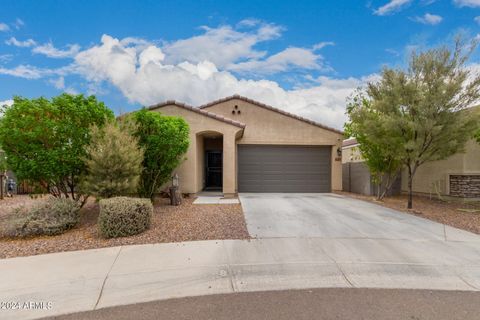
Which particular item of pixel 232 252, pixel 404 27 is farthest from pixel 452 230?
pixel 404 27

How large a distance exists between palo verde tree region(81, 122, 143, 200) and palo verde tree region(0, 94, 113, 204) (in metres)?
0.53

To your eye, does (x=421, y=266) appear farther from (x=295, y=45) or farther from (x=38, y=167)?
(x=295, y=45)

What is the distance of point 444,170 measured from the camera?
1323 cm

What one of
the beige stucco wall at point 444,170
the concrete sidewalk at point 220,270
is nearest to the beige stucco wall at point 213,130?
the concrete sidewalk at point 220,270

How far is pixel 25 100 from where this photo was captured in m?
7.79

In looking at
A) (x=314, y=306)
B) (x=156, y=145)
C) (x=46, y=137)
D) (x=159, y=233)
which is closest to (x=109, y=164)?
(x=46, y=137)

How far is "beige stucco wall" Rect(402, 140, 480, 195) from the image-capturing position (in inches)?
484

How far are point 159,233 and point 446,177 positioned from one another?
13.5 metres

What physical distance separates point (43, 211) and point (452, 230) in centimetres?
1046

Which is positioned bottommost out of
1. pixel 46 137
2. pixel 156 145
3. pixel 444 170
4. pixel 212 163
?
pixel 444 170

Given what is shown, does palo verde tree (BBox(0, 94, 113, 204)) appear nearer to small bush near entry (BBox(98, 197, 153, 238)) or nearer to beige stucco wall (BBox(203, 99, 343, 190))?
small bush near entry (BBox(98, 197, 153, 238))

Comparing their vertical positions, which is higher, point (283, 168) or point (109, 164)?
point (109, 164)

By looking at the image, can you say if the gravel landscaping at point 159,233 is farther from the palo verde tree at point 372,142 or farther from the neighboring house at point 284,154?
the palo verde tree at point 372,142

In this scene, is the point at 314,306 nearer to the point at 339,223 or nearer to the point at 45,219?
the point at 339,223
